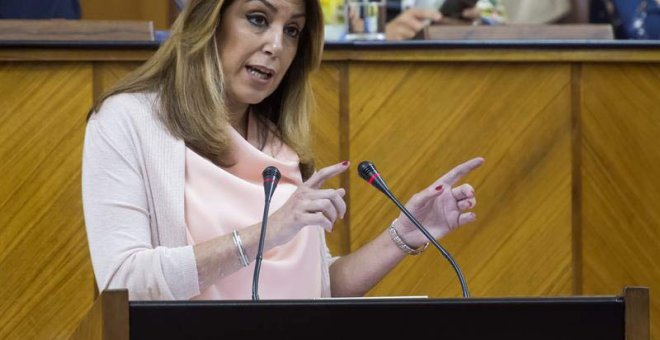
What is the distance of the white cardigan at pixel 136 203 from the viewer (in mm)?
2484

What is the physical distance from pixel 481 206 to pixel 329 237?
43 centimetres

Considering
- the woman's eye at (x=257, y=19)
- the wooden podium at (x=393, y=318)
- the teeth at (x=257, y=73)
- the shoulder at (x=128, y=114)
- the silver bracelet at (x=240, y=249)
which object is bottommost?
the wooden podium at (x=393, y=318)

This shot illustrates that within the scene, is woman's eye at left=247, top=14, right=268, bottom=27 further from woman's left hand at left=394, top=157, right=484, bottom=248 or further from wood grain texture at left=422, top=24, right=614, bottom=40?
wood grain texture at left=422, top=24, right=614, bottom=40

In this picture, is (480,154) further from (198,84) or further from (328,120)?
(198,84)

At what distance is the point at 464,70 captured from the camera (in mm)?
3799

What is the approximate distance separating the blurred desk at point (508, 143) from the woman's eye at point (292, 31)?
795 mm

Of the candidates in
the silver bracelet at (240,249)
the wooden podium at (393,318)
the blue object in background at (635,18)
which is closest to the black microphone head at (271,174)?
the silver bracelet at (240,249)

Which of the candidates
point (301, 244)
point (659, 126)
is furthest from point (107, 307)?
point (659, 126)

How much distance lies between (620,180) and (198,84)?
1489 millimetres

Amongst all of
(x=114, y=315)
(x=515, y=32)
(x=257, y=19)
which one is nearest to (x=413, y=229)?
(x=257, y=19)

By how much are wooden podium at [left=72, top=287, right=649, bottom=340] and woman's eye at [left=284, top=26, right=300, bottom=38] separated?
1131 mm

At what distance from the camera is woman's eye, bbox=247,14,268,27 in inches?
111

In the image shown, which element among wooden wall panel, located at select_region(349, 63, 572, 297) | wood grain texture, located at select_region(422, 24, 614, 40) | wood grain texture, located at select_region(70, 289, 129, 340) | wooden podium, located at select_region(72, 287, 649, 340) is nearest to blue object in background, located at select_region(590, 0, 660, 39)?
wood grain texture, located at select_region(422, 24, 614, 40)

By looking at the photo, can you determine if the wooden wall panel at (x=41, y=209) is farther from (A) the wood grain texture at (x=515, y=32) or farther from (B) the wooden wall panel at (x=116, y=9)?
(B) the wooden wall panel at (x=116, y=9)
